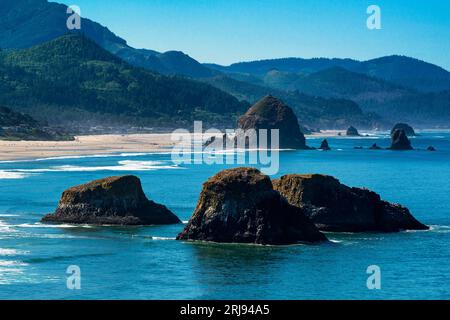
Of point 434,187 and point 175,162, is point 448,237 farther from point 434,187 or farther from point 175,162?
point 175,162

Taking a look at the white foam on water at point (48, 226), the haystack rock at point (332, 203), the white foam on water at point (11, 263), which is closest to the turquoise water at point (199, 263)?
the white foam on water at point (11, 263)

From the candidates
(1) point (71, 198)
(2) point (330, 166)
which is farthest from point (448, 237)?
(2) point (330, 166)

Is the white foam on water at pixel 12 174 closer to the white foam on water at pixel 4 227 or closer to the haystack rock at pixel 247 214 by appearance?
the white foam on water at pixel 4 227

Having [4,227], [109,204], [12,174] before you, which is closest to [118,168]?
[12,174]

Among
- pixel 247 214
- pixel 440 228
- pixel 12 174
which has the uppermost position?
pixel 247 214

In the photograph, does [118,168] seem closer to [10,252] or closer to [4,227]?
[4,227]

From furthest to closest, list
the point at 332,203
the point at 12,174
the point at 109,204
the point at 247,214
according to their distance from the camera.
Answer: the point at 12,174 < the point at 109,204 < the point at 332,203 < the point at 247,214

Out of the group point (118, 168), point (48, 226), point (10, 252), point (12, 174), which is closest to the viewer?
point (10, 252)
